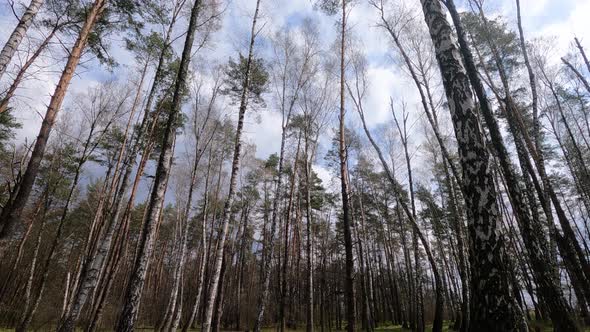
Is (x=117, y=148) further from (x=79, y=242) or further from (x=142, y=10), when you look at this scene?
(x=79, y=242)

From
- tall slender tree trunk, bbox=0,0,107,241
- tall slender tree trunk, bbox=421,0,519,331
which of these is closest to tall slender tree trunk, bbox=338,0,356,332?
tall slender tree trunk, bbox=421,0,519,331

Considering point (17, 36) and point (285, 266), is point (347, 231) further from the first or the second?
point (17, 36)

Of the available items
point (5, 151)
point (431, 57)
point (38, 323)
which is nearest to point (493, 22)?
point (431, 57)

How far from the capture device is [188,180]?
782 inches

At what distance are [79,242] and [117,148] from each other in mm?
16795

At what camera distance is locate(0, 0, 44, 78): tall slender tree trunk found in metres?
5.22

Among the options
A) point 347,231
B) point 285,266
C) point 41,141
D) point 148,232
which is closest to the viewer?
point 148,232

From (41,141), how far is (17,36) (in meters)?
2.11

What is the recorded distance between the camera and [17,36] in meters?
5.52

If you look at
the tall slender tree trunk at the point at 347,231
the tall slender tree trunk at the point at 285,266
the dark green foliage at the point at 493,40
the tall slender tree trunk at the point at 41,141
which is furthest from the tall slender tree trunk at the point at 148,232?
the dark green foliage at the point at 493,40

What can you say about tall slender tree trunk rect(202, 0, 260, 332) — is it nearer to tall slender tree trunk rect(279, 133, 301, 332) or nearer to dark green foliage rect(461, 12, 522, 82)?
tall slender tree trunk rect(279, 133, 301, 332)

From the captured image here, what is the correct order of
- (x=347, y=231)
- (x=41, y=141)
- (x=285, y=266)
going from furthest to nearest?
1. (x=285, y=266)
2. (x=347, y=231)
3. (x=41, y=141)

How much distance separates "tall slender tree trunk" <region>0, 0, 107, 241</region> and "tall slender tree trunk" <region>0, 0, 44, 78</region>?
1.05 m

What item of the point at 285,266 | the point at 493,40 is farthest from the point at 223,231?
the point at 493,40
